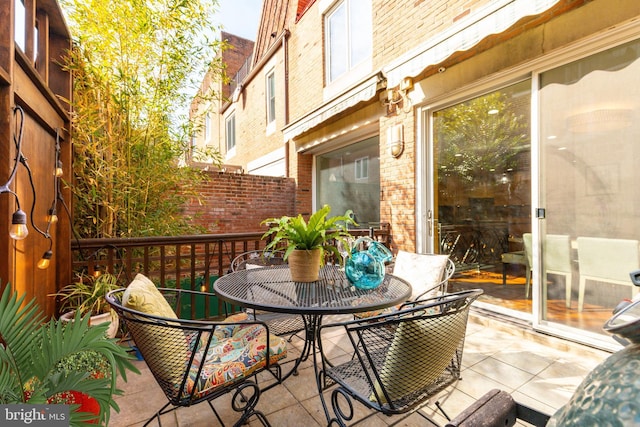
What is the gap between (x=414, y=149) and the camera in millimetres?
3758

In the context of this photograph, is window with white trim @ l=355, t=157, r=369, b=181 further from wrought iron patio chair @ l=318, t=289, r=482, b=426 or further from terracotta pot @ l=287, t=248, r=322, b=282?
wrought iron patio chair @ l=318, t=289, r=482, b=426

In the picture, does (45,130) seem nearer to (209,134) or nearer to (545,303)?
(545,303)

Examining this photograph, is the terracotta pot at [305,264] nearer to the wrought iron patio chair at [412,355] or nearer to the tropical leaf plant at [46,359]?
the wrought iron patio chair at [412,355]

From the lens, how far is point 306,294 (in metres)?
1.70

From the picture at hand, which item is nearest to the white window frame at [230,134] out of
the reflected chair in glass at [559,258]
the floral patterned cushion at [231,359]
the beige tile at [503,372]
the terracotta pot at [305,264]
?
the terracotta pot at [305,264]

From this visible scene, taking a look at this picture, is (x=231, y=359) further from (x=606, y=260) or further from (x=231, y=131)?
(x=231, y=131)

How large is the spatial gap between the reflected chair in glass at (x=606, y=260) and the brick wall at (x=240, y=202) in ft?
15.3

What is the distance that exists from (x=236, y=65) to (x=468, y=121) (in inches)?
463

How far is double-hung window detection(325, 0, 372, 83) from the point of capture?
185 inches

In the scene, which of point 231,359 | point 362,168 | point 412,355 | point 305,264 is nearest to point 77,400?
point 231,359

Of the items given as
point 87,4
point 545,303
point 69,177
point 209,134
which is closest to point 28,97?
point 69,177

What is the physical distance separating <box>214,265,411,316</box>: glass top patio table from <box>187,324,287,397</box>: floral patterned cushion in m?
0.27

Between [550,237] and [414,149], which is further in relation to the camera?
[414,149]

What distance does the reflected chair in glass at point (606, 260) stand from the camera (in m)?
2.22
